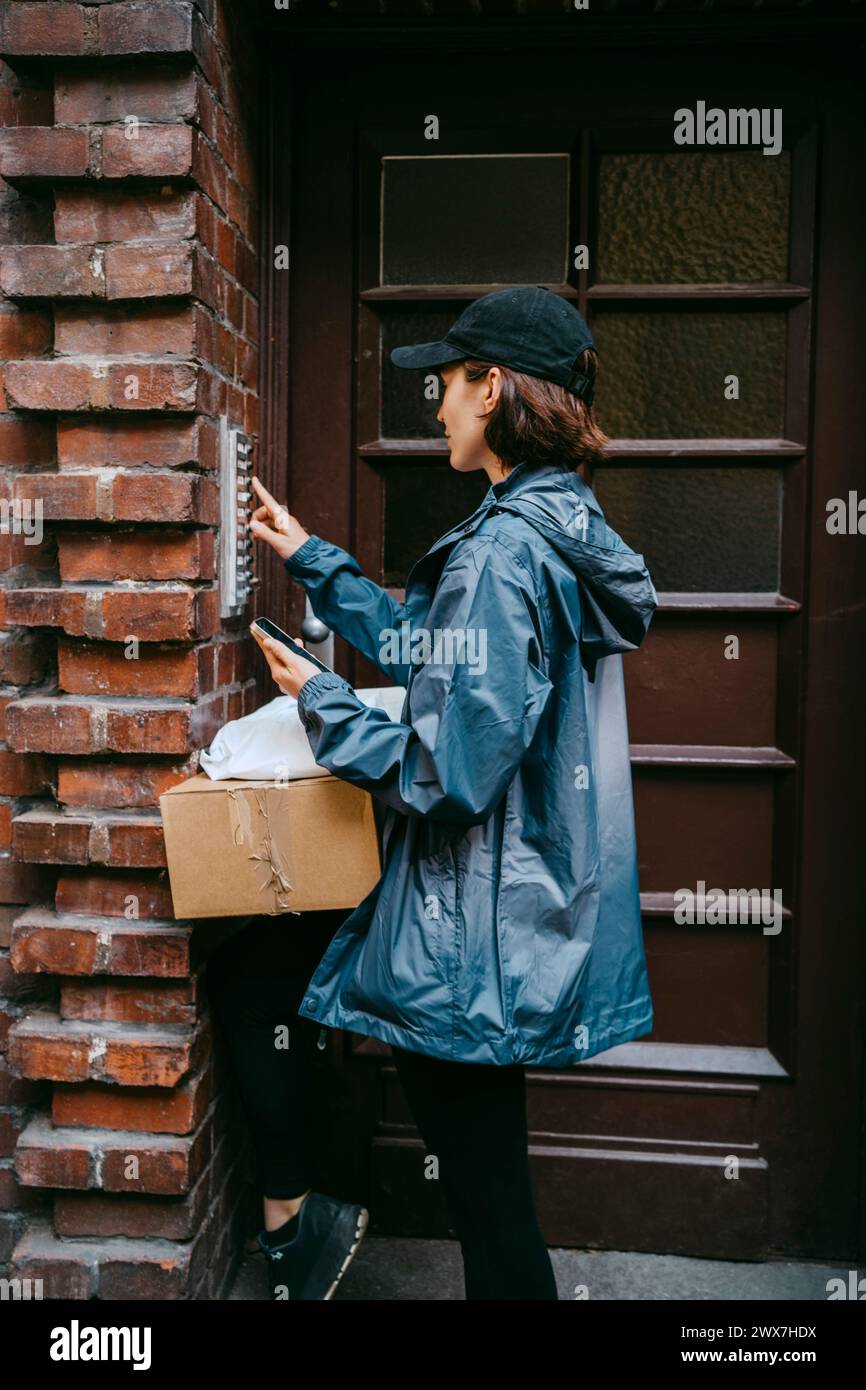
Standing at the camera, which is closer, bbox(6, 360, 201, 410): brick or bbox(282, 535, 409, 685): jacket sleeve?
bbox(6, 360, 201, 410): brick

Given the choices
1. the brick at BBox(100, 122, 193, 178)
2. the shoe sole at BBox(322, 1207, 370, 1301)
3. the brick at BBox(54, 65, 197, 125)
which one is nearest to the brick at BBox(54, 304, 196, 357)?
the brick at BBox(100, 122, 193, 178)

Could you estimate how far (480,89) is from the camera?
251 centimetres

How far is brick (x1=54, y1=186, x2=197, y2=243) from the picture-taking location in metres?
2.04

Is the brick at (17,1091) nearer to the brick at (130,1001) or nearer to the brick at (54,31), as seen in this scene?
the brick at (130,1001)

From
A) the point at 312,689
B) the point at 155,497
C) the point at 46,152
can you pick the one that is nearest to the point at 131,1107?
the point at 312,689

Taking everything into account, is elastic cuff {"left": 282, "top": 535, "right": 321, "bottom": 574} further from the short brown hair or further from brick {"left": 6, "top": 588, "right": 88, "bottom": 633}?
the short brown hair

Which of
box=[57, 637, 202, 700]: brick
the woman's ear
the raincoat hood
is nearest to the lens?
the raincoat hood

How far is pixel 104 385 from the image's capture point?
206cm

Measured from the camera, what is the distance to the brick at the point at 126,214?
6.70 ft

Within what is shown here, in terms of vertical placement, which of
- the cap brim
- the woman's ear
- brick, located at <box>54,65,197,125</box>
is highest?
brick, located at <box>54,65,197,125</box>

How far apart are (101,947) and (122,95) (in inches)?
60.4

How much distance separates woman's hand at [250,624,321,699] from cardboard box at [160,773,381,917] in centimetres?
17

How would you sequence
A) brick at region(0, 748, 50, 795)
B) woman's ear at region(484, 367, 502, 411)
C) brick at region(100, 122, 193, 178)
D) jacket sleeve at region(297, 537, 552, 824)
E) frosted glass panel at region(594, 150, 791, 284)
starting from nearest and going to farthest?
jacket sleeve at region(297, 537, 552, 824) < woman's ear at region(484, 367, 502, 411) < brick at region(100, 122, 193, 178) < brick at region(0, 748, 50, 795) < frosted glass panel at region(594, 150, 791, 284)

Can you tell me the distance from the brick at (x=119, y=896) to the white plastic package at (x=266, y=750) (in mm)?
247
